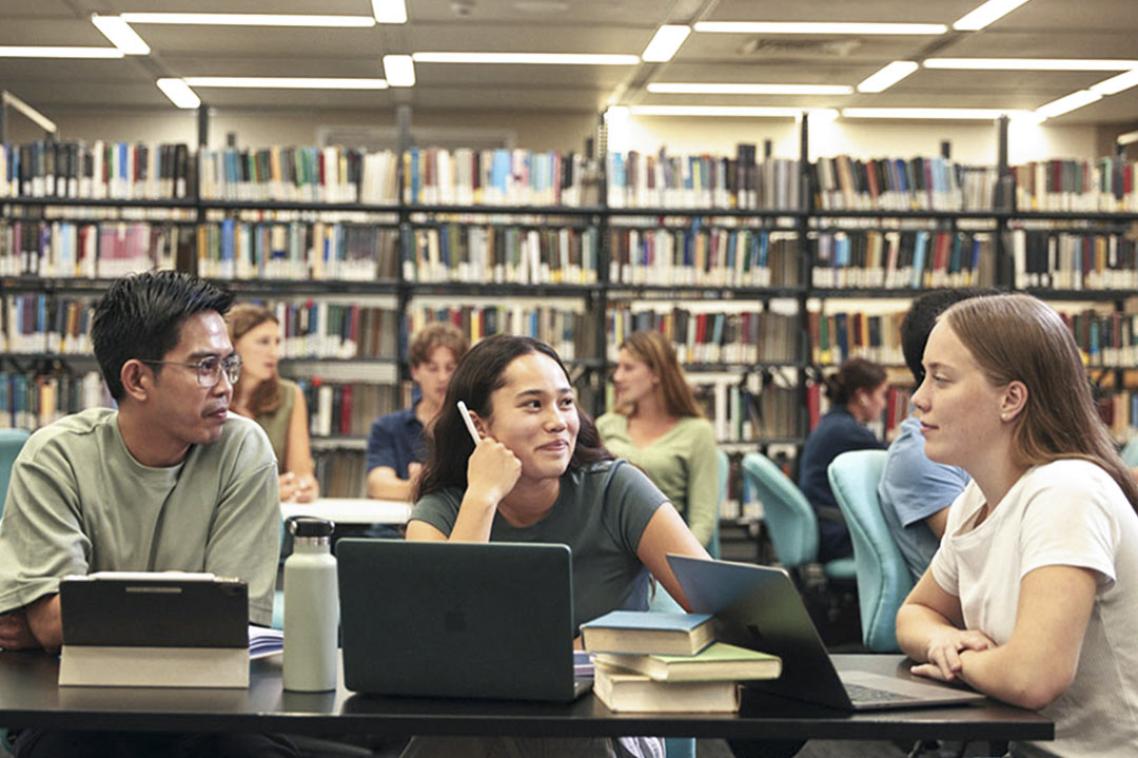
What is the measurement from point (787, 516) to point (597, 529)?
2.84 m

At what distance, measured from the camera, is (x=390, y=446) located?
4.75m

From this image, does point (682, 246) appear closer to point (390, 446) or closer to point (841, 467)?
point (390, 446)

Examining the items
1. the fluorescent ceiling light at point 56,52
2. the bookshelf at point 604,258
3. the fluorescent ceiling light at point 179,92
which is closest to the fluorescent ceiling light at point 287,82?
the fluorescent ceiling light at point 179,92

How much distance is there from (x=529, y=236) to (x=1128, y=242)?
2.90 meters

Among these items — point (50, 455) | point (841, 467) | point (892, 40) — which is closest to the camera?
point (50, 455)

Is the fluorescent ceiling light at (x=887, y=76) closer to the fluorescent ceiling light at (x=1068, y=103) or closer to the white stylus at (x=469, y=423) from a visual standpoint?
the fluorescent ceiling light at (x=1068, y=103)

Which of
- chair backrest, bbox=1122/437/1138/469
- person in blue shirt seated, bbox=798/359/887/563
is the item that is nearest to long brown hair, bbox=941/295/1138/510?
person in blue shirt seated, bbox=798/359/887/563

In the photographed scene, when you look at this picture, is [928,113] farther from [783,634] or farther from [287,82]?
[783,634]

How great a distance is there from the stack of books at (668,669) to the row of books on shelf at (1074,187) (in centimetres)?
553

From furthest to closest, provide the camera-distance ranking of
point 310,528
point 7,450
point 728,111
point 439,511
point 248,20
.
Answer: point 728,111 → point 248,20 → point 7,450 → point 439,511 → point 310,528

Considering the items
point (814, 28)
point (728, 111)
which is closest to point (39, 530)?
point (814, 28)

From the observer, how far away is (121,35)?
26.0 ft

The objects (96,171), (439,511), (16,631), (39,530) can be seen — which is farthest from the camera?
(96,171)

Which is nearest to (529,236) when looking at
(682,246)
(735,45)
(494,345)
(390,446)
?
(682,246)
